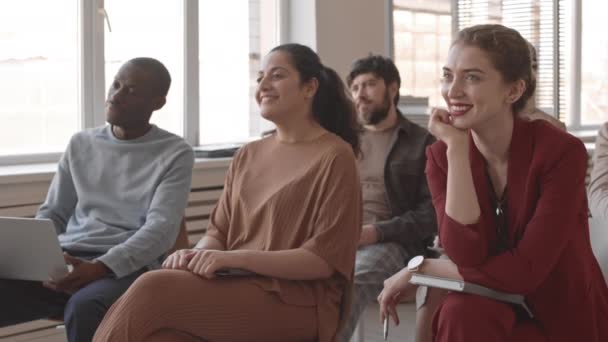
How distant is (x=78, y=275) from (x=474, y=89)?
4.17ft

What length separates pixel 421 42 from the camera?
5.88 meters

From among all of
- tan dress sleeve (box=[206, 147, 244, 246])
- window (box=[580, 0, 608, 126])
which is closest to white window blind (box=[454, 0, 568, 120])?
window (box=[580, 0, 608, 126])

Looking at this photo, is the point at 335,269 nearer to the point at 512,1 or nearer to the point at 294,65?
the point at 294,65

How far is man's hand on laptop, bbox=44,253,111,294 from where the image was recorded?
2783mm

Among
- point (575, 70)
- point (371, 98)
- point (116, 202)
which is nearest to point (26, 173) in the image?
point (116, 202)

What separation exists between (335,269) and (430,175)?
368 millimetres

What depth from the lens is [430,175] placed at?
2445 mm

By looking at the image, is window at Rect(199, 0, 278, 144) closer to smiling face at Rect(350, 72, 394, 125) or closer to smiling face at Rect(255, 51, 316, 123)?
smiling face at Rect(350, 72, 394, 125)

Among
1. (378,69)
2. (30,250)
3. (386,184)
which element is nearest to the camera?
(30,250)

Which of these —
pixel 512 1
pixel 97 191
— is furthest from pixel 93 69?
pixel 512 1

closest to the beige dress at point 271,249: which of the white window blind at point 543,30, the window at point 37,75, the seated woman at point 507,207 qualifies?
the seated woman at point 507,207

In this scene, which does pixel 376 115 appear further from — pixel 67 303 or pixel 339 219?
pixel 67 303

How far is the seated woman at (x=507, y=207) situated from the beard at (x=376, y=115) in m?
1.31

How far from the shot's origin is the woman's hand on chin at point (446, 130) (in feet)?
7.73
